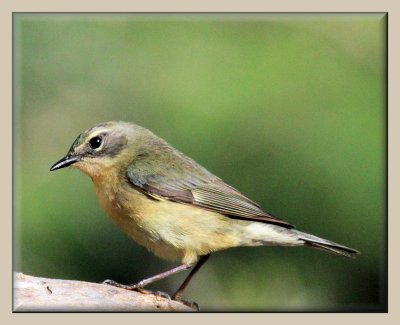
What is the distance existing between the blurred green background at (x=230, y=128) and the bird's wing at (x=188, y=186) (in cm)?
42

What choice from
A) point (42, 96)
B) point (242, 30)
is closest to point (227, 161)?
point (242, 30)

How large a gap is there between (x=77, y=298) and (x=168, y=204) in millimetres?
553

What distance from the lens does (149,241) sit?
13.4ft

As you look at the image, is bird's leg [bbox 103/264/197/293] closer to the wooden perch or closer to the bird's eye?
the wooden perch

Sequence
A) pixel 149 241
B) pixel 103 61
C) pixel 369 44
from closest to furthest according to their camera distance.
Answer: pixel 149 241, pixel 369 44, pixel 103 61

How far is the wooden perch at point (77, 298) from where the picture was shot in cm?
397

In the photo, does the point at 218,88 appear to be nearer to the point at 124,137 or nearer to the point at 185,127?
the point at 185,127

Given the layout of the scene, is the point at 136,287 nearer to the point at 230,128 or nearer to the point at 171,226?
the point at 171,226

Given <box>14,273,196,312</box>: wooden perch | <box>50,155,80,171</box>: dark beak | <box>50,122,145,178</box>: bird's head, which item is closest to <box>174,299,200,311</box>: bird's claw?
<box>14,273,196,312</box>: wooden perch

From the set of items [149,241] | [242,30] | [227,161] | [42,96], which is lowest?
[149,241]

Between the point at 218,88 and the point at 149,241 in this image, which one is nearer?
the point at 149,241

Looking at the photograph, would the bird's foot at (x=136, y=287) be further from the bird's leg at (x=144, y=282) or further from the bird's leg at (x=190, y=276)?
the bird's leg at (x=190, y=276)

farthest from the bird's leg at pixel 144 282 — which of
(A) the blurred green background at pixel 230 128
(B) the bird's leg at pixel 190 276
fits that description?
(A) the blurred green background at pixel 230 128

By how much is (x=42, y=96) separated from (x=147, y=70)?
568mm
